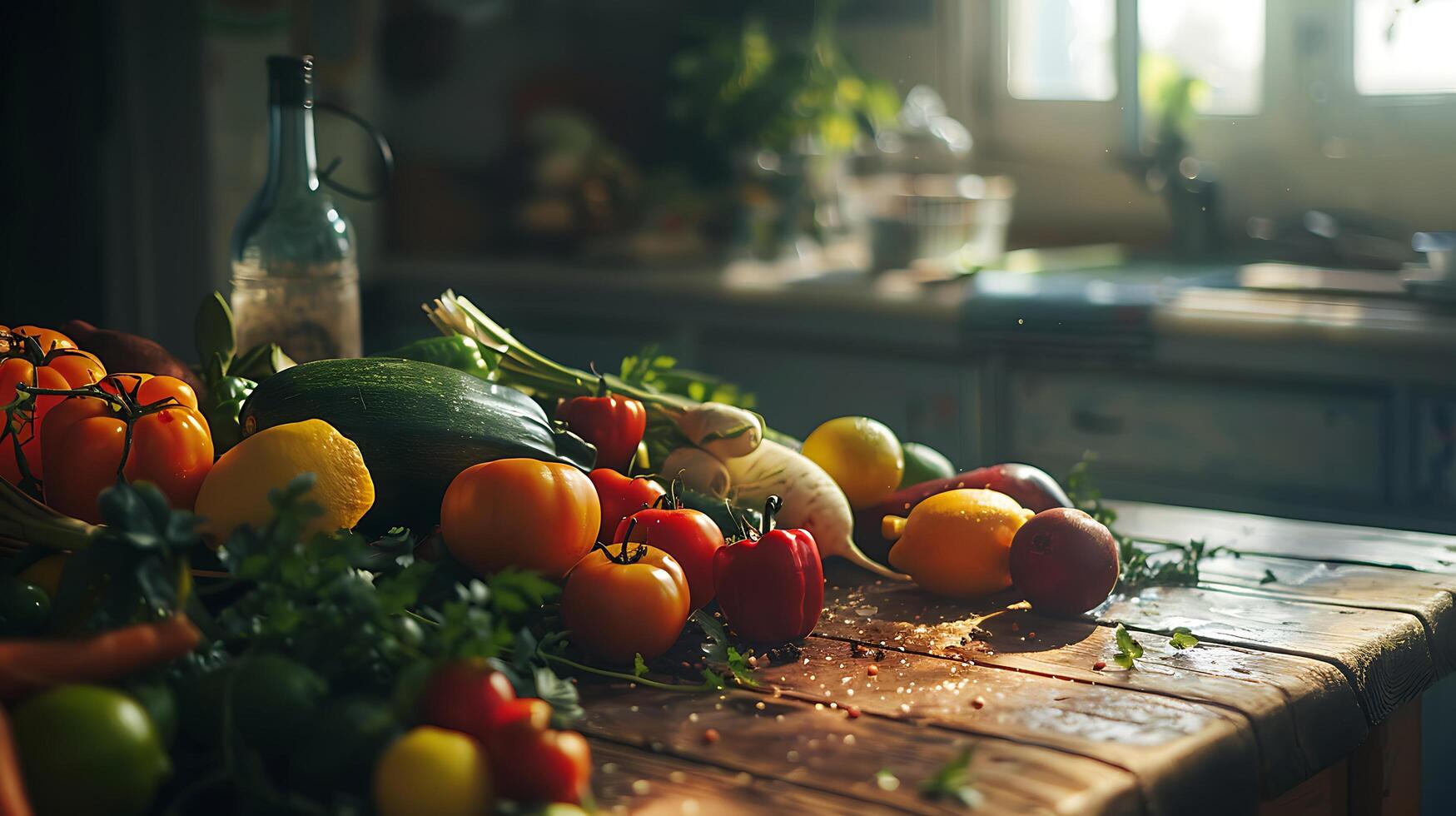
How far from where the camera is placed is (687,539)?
35.4 inches

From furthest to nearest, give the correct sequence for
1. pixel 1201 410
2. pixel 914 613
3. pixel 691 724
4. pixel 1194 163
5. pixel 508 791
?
pixel 1194 163
pixel 1201 410
pixel 914 613
pixel 691 724
pixel 508 791

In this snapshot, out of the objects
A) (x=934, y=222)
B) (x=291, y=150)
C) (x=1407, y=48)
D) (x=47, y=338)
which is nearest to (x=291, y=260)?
(x=291, y=150)

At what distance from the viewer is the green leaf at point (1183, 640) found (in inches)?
34.0

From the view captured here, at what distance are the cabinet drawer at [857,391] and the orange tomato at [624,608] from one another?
1.57 m

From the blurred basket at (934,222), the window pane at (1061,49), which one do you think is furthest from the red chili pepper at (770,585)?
the window pane at (1061,49)

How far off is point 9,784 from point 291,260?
0.79m

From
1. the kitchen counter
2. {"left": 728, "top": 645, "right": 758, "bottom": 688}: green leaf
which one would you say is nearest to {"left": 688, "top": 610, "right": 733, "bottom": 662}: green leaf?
{"left": 728, "top": 645, "right": 758, "bottom": 688}: green leaf

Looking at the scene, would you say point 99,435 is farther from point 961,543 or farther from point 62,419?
point 961,543

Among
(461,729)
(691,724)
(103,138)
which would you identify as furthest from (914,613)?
(103,138)

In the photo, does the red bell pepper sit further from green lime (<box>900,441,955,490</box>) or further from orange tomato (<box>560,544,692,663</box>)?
green lime (<box>900,441,955,490</box>)

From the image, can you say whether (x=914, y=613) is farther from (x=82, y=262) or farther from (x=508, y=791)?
(x=82, y=262)

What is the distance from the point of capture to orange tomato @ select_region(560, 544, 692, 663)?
82 cm

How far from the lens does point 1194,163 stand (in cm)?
288

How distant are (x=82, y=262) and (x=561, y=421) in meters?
2.40
